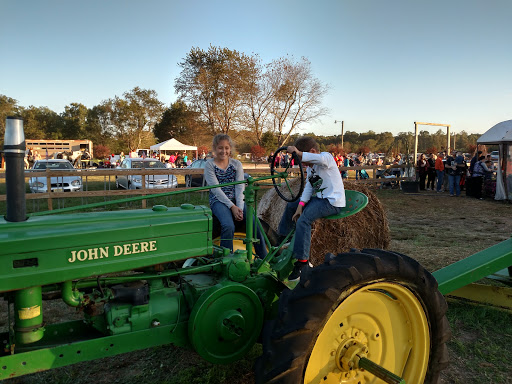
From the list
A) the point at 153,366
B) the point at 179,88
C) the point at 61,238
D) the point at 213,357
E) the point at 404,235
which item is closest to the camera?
the point at 61,238

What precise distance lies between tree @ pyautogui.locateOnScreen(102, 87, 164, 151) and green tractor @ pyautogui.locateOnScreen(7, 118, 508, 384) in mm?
49148

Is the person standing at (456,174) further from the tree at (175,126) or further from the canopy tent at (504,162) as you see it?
the tree at (175,126)

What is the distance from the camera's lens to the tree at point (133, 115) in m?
49.3

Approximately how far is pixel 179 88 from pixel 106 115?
25.1 meters

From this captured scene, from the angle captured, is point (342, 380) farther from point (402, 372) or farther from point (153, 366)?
point (153, 366)

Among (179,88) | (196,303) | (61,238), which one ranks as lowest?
(196,303)

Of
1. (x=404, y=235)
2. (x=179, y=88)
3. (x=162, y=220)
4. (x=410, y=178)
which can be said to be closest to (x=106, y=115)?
(x=179, y=88)

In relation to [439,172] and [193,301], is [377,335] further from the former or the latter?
[439,172]

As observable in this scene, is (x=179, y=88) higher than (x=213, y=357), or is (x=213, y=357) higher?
(x=179, y=88)

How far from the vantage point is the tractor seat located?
3.30 metres

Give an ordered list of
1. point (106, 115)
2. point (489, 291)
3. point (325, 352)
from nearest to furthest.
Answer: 1. point (325, 352)
2. point (489, 291)
3. point (106, 115)

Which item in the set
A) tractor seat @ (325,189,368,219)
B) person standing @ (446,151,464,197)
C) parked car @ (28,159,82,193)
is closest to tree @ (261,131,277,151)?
parked car @ (28,159,82,193)

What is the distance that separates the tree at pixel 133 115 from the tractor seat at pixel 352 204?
48.1 metres

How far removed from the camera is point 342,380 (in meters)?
2.21
